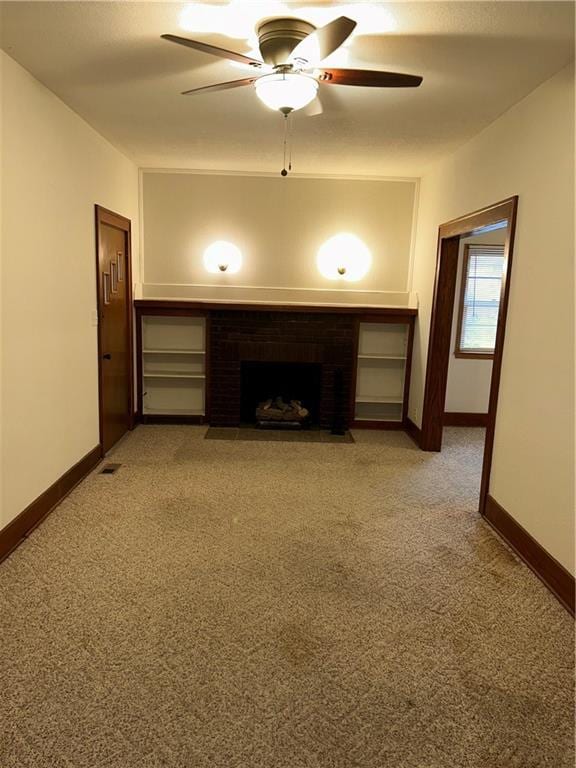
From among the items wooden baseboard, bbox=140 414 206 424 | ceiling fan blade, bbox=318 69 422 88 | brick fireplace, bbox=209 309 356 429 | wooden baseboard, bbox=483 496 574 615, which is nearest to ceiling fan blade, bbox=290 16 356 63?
ceiling fan blade, bbox=318 69 422 88

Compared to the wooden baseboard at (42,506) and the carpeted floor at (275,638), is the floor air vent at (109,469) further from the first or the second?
the carpeted floor at (275,638)

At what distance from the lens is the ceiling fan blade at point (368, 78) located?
2.34 m

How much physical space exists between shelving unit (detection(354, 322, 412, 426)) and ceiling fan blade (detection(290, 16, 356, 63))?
3.54m

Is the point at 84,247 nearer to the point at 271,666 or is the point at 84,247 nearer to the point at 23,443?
the point at 23,443

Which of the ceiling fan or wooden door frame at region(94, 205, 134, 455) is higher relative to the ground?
the ceiling fan

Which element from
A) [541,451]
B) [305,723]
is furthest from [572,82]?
[305,723]

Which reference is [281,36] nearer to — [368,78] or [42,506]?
[368,78]

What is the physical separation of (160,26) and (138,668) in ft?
9.08

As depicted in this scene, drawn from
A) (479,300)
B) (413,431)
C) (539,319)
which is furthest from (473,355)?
(539,319)

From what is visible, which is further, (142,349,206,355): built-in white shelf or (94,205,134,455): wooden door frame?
(142,349,206,355): built-in white shelf

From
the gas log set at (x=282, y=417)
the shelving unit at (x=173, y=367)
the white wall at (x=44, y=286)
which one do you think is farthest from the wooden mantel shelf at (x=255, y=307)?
the white wall at (x=44, y=286)

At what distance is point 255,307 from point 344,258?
3.62ft

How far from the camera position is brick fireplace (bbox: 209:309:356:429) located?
5473mm

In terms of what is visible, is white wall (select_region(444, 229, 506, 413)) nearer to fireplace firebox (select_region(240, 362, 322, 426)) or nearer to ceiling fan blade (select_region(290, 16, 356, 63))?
fireplace firebox (select_region(240, 362, 322, 426))
